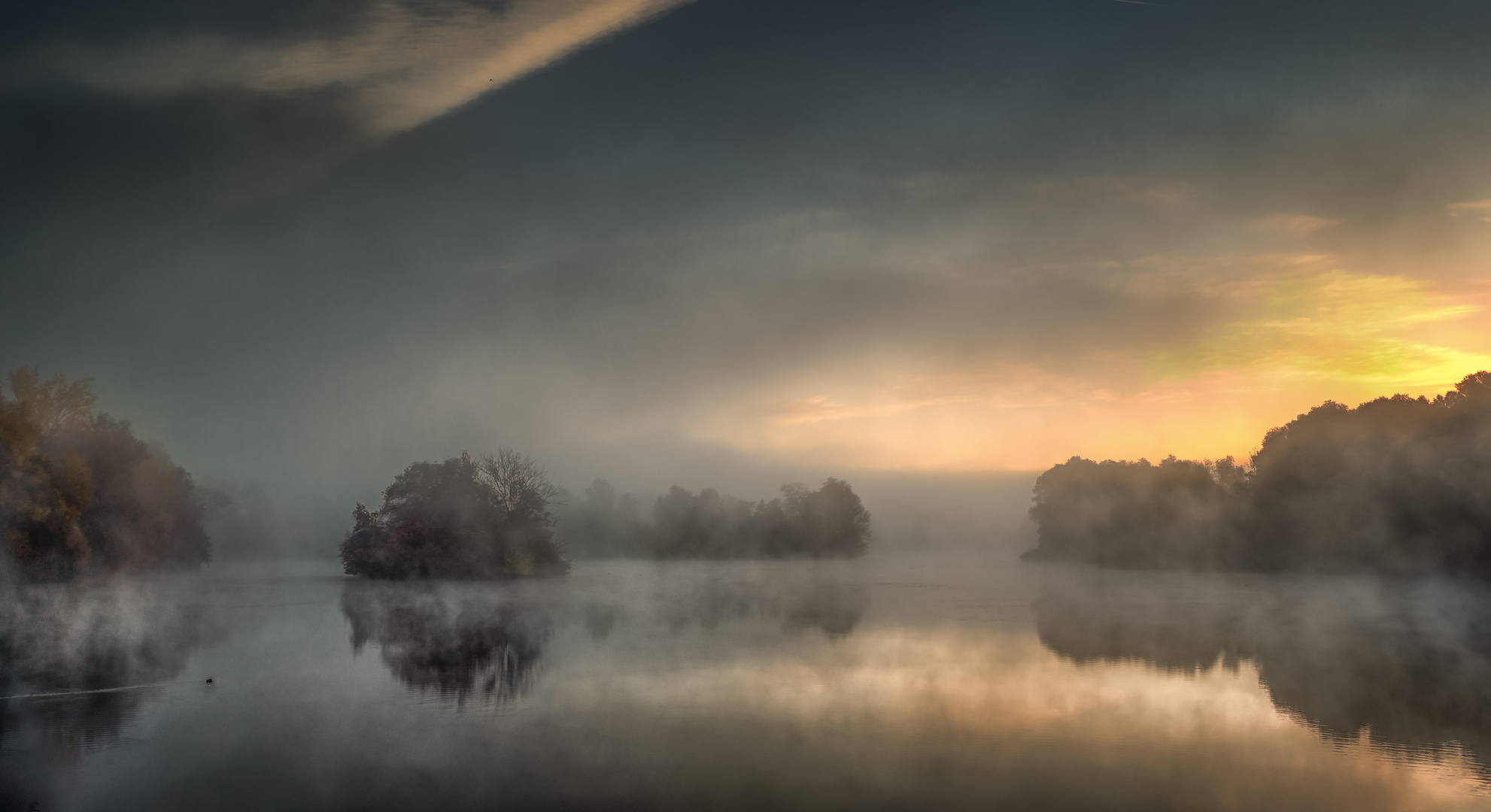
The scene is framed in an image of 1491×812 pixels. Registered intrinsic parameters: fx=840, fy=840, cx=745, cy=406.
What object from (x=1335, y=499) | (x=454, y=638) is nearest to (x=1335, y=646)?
(x=454, y=638)

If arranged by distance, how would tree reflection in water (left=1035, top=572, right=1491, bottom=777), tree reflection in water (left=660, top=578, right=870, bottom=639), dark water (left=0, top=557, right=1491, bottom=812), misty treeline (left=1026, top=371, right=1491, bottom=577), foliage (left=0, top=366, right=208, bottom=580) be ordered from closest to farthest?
dark water (left=0, top=557, right=1491, bottom=812) < tree reflection in water (left=1035, top=572, right=1491, bottom=777) < tree reflection in water (left=660, top=578, right=870, bottom=639) < foliage (left=0, top=366, right=208, bottom=580) < misty treeline (left=1026, top=371, right=1491, bottom=577)

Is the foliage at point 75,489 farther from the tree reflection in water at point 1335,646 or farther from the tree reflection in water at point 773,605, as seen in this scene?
the tree reflection in water at point 1335,646

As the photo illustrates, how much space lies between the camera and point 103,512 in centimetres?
4806

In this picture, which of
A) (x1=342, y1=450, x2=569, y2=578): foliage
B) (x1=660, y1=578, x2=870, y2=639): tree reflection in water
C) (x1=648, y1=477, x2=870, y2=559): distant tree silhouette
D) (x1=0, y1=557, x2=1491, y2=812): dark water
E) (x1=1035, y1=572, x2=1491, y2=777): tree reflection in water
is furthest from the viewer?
(x1=648, y1=477, x2=870, y2=559): distant tree silhouette

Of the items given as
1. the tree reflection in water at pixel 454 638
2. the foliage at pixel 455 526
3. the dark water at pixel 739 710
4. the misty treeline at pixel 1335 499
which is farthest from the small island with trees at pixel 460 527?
the misty treeline at pixel 1335 499

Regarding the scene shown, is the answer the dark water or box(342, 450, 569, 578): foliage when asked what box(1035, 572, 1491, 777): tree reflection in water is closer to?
the dark water

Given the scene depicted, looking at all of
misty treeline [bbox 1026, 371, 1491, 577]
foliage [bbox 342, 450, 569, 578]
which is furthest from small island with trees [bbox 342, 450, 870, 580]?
misty treeline [bbox 1026, 371, 1491, 577]

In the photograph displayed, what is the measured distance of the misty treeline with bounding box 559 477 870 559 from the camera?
12231 cm

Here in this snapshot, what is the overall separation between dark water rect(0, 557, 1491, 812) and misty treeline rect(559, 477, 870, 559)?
85199 mm

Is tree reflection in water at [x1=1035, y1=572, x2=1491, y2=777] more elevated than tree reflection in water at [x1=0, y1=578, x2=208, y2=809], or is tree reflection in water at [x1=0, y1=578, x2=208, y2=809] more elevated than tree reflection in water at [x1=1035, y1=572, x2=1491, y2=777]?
tree reflection in water at [x1=0, y1=578, x2=208, y2=809]

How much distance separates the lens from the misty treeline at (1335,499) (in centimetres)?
5472

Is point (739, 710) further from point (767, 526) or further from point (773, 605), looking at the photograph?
point (767, 526)

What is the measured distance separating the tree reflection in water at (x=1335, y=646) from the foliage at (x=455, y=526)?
1529 inches

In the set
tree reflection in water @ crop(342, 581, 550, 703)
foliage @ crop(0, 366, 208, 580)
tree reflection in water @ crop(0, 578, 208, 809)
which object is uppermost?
foliage @ crop(0, 366, 208, 580)
